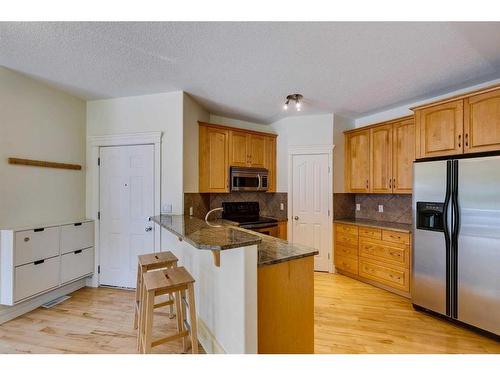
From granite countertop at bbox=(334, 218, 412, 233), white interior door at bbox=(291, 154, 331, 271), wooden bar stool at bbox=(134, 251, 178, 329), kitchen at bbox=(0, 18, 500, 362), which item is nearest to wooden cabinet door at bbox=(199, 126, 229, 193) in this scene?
kitchen at bbox=(0, 18, 500, 362)

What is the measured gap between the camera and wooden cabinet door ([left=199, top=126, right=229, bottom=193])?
3627 millimetres

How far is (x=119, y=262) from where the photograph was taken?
3324 mm

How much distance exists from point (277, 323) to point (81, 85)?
3.27 metres

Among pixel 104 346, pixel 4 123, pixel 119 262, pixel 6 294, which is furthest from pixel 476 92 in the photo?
pixel 6 294

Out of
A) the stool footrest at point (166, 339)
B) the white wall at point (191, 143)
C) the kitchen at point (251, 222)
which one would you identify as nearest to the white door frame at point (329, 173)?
the kitchen at point (251, 222)

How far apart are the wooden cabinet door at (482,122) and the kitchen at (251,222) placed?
0.04 feet

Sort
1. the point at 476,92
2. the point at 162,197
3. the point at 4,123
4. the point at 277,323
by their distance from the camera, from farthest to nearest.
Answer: the point at 162,197
the point at 4,123
the point at 476,92
the point at 277,323

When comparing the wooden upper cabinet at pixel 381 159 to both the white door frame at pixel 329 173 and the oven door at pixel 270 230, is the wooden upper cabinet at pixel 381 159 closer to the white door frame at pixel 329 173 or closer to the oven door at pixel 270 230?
the white door frame at pixel 329 173

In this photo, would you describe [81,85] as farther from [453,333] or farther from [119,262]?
[453,333]

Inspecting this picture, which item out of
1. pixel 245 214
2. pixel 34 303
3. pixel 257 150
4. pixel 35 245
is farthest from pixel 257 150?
pixel 34 303

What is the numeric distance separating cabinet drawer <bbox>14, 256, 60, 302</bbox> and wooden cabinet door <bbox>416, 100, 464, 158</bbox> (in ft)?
14.3

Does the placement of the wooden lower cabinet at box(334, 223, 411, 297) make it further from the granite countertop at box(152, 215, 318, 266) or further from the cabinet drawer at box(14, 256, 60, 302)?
the cabinet drawer at box(14, 256, 60, 302)

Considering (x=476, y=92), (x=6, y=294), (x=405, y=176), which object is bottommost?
(x=6, y=294)
